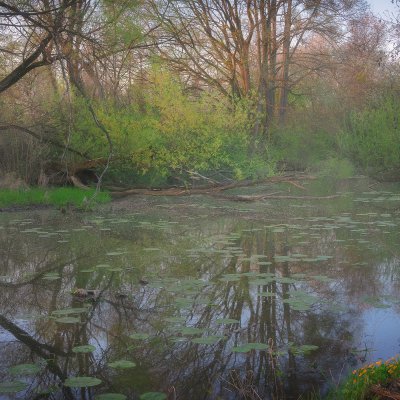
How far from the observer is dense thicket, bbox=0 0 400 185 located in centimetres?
980

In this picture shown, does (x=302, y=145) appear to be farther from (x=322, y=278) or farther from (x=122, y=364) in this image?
(x=122, y=364)

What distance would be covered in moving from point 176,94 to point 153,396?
1239 cm

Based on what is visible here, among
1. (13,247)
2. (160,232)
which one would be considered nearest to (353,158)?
(160,232)

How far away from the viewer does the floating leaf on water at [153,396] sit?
304 cm

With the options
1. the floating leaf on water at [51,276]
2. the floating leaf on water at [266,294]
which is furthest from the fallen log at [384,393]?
the floating leaf on water at [51,276]

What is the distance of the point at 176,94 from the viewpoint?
583 inches

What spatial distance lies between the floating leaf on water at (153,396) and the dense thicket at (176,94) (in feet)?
15.3

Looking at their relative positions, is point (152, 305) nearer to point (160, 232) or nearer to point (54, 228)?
point (160, 232)

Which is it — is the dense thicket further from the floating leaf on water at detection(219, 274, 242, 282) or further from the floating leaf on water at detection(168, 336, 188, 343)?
the floating leaf on water at detection(168, 336, 188, 343)

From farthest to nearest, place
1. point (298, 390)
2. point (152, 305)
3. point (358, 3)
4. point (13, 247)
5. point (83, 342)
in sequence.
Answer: point (358, 3), point (13, 247), point (152, 305), point (83, 342), point (298, 390)

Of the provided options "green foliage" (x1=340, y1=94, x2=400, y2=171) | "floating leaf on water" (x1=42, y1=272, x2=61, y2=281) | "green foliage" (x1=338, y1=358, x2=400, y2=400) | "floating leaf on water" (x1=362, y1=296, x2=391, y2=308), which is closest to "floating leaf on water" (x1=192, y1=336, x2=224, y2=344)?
"green foliage" (x1=338, y1=358, x2=400, y2=400)

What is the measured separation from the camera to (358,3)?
20.3 m

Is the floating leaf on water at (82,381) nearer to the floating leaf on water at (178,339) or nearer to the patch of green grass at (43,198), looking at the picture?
the floating leaf on water at (178,339)

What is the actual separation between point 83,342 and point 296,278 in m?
2.57
